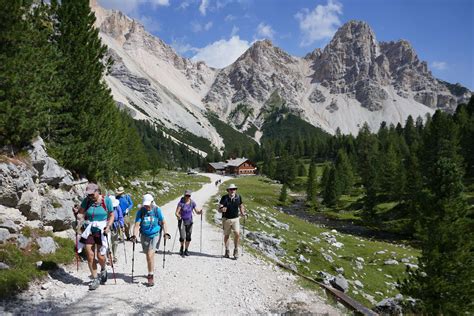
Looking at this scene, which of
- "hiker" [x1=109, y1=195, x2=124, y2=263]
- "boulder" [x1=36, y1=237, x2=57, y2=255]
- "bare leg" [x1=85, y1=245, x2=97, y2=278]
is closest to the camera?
"bare leg" [x1=85, y1=245, x2=97, y2=278]

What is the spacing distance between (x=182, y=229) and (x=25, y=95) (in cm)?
948

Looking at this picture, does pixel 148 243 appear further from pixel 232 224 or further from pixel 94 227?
pixel 232 224

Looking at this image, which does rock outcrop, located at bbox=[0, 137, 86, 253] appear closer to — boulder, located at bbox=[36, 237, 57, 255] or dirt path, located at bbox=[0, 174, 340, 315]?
boulder, located at bbox=[36, 237, 57, 255]

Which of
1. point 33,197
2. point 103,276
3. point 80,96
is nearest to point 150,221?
point 103,276

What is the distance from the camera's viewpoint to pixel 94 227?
11.3 metres

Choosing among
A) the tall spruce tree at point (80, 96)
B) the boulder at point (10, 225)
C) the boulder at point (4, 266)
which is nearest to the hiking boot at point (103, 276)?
the boulder at point (4, 266)

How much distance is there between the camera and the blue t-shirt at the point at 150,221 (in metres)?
12.0

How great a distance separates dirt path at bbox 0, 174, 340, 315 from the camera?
980 centimetres

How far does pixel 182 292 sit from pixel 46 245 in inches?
231

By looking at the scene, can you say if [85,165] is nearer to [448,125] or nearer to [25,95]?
[25,95]

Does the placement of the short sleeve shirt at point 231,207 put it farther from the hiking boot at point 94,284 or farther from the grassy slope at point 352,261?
the grassy slope at point 352,261

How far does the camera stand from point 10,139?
15.0 m

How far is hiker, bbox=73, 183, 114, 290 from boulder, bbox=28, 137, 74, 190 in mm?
6087

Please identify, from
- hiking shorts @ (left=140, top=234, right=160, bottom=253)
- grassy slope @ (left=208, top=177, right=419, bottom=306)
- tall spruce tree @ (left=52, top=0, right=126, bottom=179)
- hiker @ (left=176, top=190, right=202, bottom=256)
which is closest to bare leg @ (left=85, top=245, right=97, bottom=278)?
hiking shorts @ (left=140, top=234, right=160, bottom=253)
